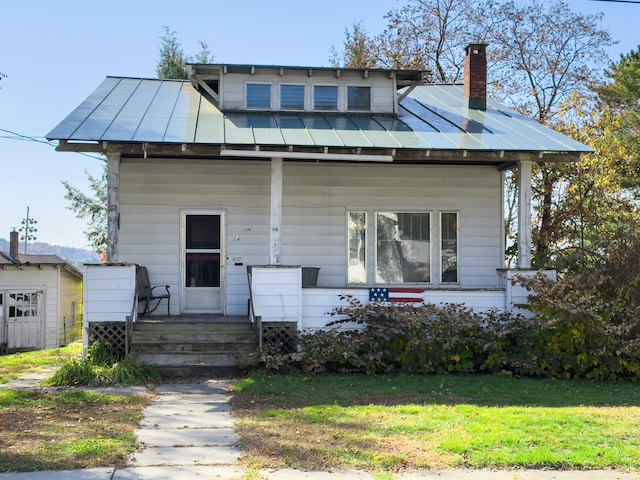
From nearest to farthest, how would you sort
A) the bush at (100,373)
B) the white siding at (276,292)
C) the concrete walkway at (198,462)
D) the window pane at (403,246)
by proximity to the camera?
the concrete walkway at (198,462), the bush at (100,373), the white siding at (276,292), the window pane at (403,246)

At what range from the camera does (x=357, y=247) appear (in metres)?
14.7

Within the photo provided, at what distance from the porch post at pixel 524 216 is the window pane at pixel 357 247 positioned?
3.11 meters

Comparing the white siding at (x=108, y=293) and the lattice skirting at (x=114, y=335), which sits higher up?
the white siding at (x=108, y=293)

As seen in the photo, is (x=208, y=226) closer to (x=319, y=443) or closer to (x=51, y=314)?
(x=319, y=443)

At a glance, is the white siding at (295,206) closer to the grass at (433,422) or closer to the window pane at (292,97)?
the window pane at (292,97)

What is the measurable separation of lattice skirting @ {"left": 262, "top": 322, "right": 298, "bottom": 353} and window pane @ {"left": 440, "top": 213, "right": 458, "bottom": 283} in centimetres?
393

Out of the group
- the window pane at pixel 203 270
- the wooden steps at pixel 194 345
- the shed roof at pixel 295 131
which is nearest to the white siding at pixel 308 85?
the shed roof at pixel 295 131

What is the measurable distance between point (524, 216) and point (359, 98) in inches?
177

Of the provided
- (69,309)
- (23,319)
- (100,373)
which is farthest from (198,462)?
(69,309)

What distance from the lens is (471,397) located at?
9711 mm

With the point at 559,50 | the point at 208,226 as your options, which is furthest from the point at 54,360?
the point at 559,50

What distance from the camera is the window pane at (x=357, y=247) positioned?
48.1 feet

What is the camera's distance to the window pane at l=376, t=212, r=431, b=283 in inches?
581

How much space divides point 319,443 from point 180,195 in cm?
806
